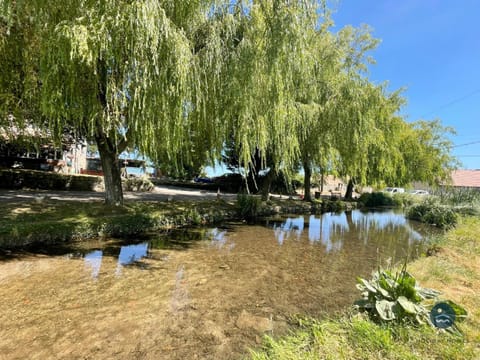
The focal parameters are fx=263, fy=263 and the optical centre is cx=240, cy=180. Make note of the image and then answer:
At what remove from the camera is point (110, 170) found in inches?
320

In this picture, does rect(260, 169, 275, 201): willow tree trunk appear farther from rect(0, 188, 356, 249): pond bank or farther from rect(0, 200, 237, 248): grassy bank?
rect(0, 200, 237, 248): grassy bank

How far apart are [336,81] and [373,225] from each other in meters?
7.06

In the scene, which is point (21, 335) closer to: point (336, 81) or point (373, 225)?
point (336, 81)

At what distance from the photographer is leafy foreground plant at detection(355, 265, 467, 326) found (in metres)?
2.68

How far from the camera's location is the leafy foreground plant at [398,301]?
2678 millimetres

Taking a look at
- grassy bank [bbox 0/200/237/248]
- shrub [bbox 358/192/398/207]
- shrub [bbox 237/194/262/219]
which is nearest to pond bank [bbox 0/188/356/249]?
grassy bank [bbox 0/200/237/248]

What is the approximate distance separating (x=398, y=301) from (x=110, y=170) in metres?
7.98

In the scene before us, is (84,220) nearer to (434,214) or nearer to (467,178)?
(434,214)

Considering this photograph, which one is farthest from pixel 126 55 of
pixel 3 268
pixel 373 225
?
pixel 373 225

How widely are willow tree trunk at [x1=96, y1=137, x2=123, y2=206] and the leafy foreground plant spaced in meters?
7.03

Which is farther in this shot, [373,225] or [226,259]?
[373,225]

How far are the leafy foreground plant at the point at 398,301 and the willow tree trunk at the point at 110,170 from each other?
7.03 metres

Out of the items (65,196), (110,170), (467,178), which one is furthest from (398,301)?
(467,178)

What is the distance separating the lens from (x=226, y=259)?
20.3ft
